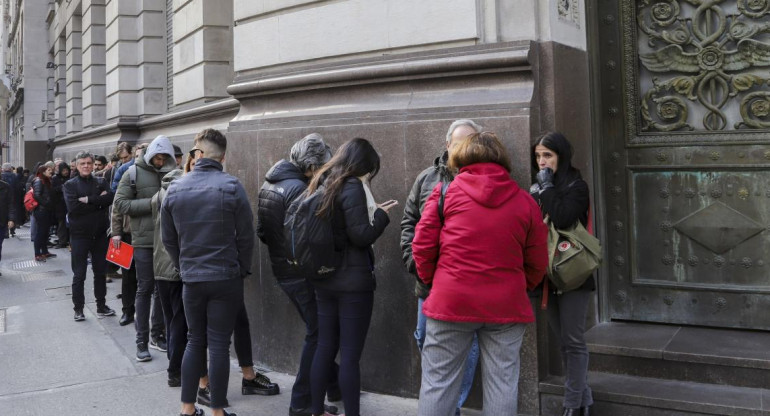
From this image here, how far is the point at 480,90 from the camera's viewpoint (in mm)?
5598

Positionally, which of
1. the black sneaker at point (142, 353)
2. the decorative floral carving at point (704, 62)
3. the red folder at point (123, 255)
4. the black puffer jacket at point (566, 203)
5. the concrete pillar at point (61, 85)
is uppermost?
the concrete pillar at point (61, 85)

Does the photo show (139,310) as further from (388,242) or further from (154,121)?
(154,121)

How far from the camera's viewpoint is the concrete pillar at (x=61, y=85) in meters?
24.6

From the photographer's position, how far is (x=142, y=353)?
722cm

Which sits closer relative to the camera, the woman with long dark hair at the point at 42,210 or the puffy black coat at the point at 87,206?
the puffy black coat at the point at 87,206

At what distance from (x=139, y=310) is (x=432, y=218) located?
4.36m

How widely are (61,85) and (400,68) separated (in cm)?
2200

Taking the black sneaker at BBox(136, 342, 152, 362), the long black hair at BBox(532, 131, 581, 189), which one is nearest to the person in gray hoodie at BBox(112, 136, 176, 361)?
the black sneaker at BBox(136, 342, 152, 362)

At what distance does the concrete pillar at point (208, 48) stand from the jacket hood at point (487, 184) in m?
7.51

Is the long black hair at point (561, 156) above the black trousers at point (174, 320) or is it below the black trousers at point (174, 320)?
above

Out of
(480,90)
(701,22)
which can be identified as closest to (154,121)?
(480,90)

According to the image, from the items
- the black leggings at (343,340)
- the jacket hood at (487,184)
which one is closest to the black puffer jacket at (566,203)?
the jacket hood at (487,184)

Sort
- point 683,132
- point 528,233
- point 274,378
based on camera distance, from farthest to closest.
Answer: point 274,378 → point 683,132 → point 528,233

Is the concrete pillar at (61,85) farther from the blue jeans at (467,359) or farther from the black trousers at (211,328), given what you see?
the blue jeans at (467,359)
